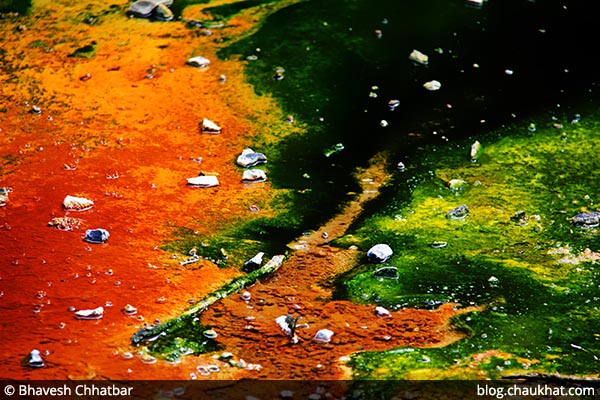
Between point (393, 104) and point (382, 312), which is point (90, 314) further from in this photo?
point (393, 104)

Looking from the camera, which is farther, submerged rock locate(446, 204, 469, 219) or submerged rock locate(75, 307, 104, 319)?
submerged rock locate(446, 204, 469, 219)

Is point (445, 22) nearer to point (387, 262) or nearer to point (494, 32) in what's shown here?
point (494, 32)

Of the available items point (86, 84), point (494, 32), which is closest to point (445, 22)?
point (494, 32)

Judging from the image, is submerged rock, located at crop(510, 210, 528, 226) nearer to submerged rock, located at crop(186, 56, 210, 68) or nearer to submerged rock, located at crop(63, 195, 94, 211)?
submerged rock, located at crop(63, 195, 94, 211)

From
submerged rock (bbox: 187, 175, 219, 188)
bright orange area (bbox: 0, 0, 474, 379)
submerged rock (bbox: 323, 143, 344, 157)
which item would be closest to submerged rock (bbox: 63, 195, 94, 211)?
bright orange area (bbox: 0, 0, 474, 379)

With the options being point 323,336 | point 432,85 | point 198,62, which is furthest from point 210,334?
point 432,85

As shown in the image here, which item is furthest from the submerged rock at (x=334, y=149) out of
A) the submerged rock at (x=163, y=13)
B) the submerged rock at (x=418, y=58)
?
the submerged rock at (x=163, y=13)
